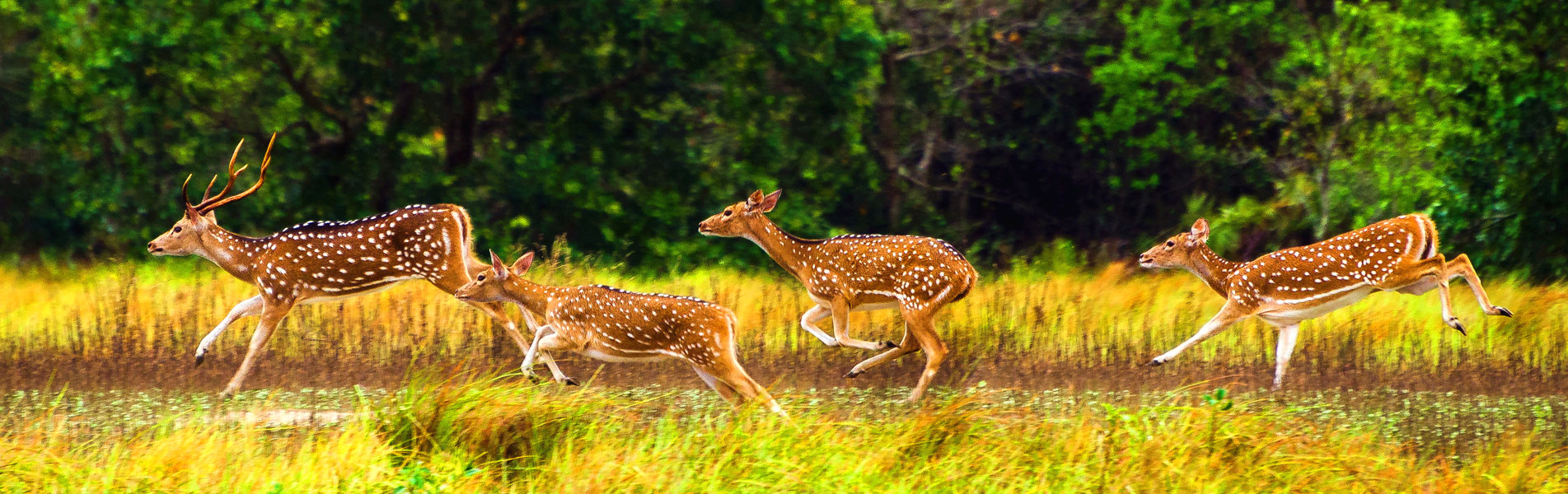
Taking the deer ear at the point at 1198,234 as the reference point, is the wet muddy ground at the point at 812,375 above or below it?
below

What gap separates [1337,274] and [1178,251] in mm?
872

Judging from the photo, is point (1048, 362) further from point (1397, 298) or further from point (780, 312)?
point (1397, 298)

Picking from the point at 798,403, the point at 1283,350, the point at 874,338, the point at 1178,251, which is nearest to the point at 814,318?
the point at 798,403

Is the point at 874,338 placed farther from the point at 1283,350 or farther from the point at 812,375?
the point at 1283,350

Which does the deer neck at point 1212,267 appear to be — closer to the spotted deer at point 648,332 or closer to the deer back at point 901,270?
the deer back at point 901,270

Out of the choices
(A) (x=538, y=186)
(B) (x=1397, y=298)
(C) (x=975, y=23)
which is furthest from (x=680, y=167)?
(B) (x=1397, y=298)

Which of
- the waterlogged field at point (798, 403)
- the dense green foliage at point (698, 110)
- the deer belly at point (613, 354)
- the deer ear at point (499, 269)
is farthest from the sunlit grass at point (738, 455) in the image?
the dense green foliage at point (698, 110)

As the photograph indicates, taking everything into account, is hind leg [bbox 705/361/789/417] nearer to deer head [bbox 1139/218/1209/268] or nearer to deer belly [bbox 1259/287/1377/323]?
deer head [bbox 1139/218/1209/268]

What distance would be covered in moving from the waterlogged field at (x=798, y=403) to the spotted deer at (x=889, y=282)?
12.8 inches

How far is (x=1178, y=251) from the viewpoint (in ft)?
31.3

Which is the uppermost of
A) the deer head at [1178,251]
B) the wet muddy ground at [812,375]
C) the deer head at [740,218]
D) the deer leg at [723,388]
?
the deer head at [740,218]

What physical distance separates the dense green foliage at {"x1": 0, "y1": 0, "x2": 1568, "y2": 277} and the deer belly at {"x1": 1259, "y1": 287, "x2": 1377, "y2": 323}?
505 cm

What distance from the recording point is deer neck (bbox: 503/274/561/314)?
27.9 ft

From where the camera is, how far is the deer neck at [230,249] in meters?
9.18
